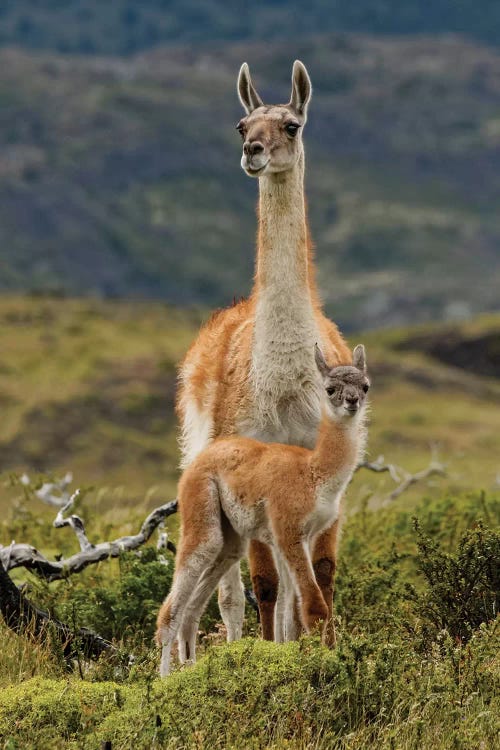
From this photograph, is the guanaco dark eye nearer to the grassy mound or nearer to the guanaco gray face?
the guanaco gray face

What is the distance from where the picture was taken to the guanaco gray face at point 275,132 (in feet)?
33.4

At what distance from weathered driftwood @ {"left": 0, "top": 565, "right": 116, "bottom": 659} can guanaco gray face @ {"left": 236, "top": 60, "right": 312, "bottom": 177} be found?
137 inches

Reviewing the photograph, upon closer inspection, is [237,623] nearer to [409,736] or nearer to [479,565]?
[479,565]

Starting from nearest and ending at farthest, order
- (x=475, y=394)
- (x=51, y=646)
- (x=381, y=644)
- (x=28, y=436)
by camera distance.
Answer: (x=381, y=644) < (x=51, y=646) < (x=28, y=436) < (x=475, y=394)

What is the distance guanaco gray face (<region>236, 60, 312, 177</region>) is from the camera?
33.4ft

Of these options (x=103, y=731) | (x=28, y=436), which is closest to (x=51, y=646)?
(x=103, y=731)

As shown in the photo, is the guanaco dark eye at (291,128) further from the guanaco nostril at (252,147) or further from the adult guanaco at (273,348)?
the guanaco nostril at (252,147)

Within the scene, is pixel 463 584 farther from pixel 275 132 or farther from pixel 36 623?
pixel 275 132

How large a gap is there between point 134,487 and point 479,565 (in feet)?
144

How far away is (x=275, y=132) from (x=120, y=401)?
175 ft

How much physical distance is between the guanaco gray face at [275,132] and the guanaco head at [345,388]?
81.0 inches

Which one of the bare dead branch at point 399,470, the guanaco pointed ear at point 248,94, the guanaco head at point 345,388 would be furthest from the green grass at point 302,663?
the guanaco pointed ear at point 248,94

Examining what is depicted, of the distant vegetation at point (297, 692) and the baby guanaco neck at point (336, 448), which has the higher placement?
the baby guanaco neck at point (336, 448)

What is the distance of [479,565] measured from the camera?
9781 millimetres
